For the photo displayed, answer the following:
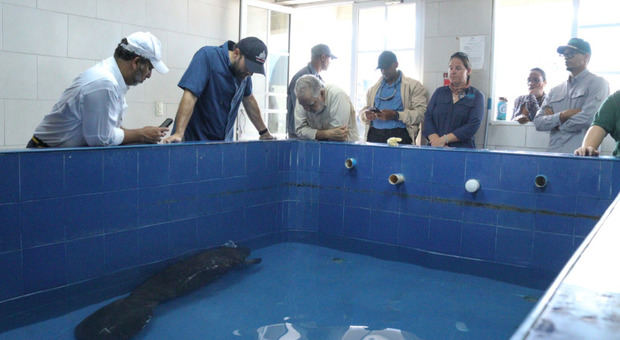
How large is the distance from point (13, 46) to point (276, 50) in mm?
3091

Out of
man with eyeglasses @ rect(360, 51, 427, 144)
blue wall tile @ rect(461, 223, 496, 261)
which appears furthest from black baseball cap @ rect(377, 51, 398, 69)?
blue wall tile @ rect(461, 223, 496, 261)

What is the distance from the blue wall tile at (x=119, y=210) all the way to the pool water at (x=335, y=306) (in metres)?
0.36

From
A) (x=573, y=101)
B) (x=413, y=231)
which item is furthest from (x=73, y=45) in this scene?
(x=573, y=101)

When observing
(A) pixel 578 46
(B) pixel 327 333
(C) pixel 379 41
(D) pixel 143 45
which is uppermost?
(C) pixel 379 41

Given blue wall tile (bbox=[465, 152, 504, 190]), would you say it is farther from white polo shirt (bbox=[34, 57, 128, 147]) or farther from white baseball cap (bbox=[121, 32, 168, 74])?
white polo shirt (bbox=[34, 57, 128, 147])

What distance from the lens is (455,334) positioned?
217cm

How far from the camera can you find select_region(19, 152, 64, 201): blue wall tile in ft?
7.06

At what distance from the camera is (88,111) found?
2.34 m

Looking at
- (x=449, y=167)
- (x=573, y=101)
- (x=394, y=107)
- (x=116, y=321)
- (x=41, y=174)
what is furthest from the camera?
(x=394, y=107)

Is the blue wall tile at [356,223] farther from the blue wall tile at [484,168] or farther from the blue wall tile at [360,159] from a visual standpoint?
the blue wall tile at [484,168]

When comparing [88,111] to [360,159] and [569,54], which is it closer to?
[360,159]

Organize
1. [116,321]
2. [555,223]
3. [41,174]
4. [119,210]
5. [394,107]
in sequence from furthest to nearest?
1. [394,107]
2. [555,223]
3. [119,210]
4. [41,174]
5. [116,321]

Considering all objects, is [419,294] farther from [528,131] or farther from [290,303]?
[528,131]

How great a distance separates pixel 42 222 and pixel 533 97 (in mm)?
4534
